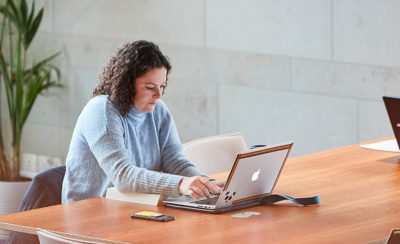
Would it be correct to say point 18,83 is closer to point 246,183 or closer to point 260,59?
point 260,59

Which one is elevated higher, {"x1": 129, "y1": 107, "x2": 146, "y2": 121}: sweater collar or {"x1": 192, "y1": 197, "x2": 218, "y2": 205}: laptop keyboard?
{"x1": 129, "y1": 107, "x2": 146, "y2": 121}: sweater collar

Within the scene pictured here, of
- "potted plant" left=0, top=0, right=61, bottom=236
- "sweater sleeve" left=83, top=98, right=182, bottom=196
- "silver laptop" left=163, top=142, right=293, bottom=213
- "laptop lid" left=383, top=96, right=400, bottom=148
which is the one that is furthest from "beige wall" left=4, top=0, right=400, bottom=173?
"sweater sleeve" left=83, top=98, right=182, bottom=196

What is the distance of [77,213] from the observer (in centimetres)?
283

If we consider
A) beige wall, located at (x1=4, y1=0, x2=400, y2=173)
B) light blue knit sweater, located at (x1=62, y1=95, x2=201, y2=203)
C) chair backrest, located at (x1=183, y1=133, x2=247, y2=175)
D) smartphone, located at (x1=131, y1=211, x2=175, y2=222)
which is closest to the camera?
smartphone, located at (x1=131, y1=211, x2=175, y2=222)

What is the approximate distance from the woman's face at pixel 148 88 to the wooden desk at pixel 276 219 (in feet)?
1.58

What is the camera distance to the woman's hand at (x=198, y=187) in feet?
9.58

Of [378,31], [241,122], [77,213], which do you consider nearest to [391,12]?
[378,31]

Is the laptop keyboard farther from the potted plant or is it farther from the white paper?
the potted plant

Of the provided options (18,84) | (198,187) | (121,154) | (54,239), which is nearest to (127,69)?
(121,154)

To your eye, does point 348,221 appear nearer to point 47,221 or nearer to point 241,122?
point 47,221

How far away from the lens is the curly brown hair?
10.7 feet

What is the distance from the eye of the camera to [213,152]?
3.87 m

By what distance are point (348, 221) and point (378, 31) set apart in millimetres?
2139

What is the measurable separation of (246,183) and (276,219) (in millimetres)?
226
